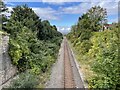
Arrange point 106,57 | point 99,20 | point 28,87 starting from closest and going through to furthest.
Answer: point 28,87, point 106,57, point 99,20

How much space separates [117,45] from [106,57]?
1.23 meters

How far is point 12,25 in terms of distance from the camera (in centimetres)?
1797

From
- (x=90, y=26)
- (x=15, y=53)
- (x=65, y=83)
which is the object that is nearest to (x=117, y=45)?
(x=65, y=83)

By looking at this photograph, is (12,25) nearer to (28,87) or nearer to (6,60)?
(6,60)

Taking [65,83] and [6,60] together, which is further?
[65,83]

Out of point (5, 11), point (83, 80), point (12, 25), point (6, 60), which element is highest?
point (5, 11)

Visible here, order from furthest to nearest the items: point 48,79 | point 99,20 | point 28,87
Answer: point 99,20, point 48,79, point 28,87

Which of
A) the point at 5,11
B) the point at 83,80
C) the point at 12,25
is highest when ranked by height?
the point at 5,11

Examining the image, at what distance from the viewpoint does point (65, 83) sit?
16.0 meters

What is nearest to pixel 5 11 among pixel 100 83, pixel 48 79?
pixel 48 79

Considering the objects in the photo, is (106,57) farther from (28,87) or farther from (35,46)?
(35,46)

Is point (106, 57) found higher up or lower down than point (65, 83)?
higher up

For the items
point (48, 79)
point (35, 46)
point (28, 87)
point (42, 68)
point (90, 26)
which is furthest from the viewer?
point (90, 26)

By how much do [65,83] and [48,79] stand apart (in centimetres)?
149
